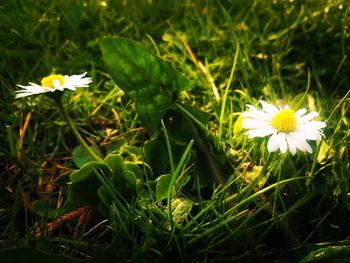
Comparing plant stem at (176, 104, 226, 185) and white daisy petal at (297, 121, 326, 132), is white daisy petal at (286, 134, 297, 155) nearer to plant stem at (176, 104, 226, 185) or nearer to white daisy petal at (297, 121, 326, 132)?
white daisy petal at (297, 121, 326, 132)

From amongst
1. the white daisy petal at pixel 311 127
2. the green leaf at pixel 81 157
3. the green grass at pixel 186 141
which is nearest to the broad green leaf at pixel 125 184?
the green grass at pixel 186 141

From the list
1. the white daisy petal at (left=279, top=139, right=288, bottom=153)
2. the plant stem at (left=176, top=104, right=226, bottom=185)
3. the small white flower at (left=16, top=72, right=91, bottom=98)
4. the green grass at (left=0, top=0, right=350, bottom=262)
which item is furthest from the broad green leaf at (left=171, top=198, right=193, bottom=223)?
the small white flower at (left=16, top=72, right=91, bottom=98)

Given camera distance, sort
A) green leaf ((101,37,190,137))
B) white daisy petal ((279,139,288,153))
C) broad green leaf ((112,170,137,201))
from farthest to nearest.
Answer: green leaf ((101,37,190,137))
broad green leaf ((112,170,137,201))
white daisy petal ((279,139,288,153))

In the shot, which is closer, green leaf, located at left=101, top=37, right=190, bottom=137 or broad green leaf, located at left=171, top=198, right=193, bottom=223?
broad green leaf, located at left=171, top=198, right=193, bottom=223

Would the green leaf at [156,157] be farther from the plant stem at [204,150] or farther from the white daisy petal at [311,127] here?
the white daisy petal at [311,127]

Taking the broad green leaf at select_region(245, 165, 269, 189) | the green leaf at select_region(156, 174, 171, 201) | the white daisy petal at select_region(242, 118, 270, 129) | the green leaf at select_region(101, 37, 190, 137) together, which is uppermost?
the green leaf at select_region(101, 37, 190, 137)

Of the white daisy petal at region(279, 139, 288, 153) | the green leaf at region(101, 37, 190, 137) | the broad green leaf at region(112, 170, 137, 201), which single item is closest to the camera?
the white daisy petal at region(279, 139, 288, 153)

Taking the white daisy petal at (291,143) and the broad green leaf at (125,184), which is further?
the broad green leaf at (125,184)
